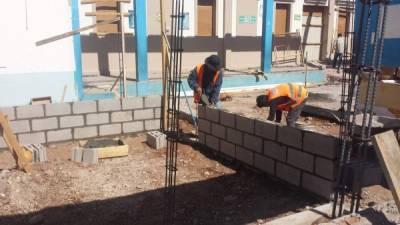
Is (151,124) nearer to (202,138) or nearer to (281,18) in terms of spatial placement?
(202,138)

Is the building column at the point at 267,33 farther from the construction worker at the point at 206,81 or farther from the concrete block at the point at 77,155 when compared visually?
the concrete block at the point at 77,155

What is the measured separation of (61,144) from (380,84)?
4.74 m

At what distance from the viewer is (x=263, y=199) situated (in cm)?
427

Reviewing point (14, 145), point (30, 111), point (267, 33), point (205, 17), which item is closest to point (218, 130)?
point (14, 145)

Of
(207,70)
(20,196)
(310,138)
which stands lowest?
(20,196)

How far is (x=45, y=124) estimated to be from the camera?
5.98 meters

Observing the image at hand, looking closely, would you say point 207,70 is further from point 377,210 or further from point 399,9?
point 377,210

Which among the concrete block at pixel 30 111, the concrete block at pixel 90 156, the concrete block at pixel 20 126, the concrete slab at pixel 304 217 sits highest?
the concrete block at pixel 30 111

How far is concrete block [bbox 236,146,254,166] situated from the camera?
16.4ft

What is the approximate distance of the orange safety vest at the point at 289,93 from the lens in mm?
5336

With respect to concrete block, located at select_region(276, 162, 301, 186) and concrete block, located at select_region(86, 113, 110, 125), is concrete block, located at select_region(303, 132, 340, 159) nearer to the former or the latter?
concrete block, located at select_region(276, 162, 301, 186)

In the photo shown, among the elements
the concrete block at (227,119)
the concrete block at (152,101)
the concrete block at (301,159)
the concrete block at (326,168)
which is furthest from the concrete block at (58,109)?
the concrete block at (326,168)

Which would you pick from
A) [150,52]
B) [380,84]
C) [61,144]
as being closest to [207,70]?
[61,144]

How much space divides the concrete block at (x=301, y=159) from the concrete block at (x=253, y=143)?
49 centimetres
